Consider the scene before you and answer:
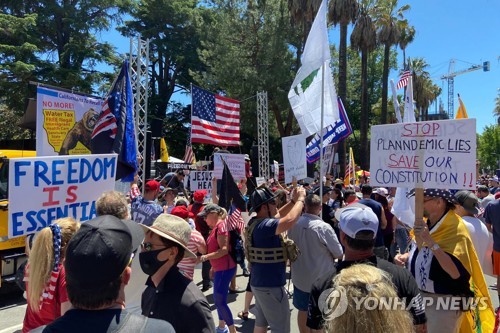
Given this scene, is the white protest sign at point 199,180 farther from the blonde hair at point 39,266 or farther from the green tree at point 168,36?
the green tree at point 168,36

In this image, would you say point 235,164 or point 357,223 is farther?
point 235,164

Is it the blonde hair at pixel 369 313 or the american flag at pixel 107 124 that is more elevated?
the american flag at pixel 107 124

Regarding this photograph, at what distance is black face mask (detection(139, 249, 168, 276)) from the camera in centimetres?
261

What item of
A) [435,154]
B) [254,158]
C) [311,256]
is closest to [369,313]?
[435,154]

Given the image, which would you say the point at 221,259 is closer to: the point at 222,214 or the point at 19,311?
the point at 222,214

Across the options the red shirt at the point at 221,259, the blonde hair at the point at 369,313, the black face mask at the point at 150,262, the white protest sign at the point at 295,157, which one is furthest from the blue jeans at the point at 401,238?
the blonde hair at the point at 369,313

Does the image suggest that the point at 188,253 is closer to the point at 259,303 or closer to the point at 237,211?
the point at 259,303

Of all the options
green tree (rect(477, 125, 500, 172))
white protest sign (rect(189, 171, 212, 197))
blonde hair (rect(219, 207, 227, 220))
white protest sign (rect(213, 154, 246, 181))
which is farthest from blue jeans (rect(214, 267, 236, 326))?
green tree (rect(477, 125, 500, 172))

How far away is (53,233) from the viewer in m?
2.67

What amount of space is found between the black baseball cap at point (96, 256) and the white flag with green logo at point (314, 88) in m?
5.61

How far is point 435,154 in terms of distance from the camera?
3.80 m

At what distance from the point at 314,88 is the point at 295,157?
4.15ft

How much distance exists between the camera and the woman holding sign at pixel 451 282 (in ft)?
10.3

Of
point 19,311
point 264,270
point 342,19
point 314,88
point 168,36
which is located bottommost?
point 19,311
